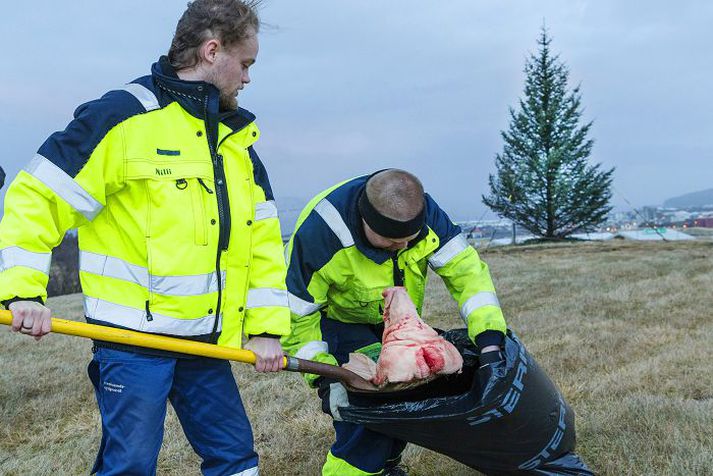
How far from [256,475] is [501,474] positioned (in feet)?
3.35

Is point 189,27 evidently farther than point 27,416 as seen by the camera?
No

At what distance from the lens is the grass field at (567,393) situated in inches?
132

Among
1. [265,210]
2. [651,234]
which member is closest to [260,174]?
[265,210]

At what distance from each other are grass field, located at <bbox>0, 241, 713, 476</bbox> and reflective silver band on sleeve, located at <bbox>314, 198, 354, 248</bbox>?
127 centimetres

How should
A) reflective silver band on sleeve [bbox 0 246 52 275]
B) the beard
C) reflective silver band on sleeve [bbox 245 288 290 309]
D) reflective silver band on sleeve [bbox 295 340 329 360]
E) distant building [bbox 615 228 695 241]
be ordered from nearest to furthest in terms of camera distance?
reflective silver band on sleeve [bbox 0 246 52 275] → the beard → reflective silver band on sleeve [bbox 245 288 290 309] → reflective silver band on sleeve [bbox 295 340 329 360] → distant building [bbox 615 228 695 241]

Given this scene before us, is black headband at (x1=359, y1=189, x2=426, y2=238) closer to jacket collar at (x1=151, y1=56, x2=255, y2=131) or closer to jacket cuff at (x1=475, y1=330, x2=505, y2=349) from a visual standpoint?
jacket cuff at (x1=475, y1=330, x2=505, y2=349)

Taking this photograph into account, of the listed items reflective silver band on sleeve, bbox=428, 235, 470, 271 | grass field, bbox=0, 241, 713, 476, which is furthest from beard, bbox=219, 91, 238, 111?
grass field, bbox=0, 241, 713, 476

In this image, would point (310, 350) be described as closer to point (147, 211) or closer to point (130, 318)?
point (130, 318)

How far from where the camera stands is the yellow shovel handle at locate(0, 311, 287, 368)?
6.59 feet

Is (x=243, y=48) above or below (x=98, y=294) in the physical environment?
above

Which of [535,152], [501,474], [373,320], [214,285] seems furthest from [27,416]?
[535,152]

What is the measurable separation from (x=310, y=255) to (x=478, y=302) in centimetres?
74

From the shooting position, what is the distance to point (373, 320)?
3234mm

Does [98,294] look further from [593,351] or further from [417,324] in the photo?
[593,351]
